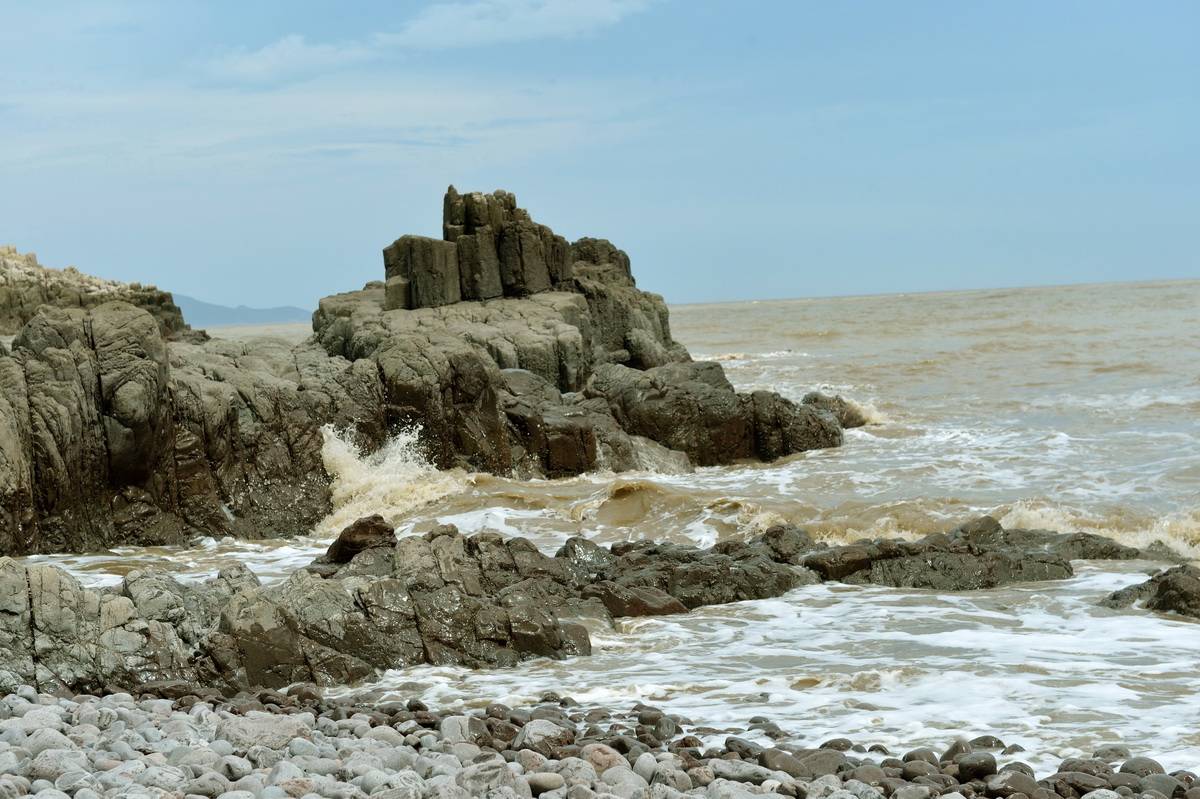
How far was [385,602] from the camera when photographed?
8352 millimetres

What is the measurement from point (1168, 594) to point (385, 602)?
578cm

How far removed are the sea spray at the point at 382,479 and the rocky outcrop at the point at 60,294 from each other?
642 inches

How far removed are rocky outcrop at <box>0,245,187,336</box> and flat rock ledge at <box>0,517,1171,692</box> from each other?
22658mm

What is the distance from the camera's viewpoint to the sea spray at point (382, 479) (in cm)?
1436

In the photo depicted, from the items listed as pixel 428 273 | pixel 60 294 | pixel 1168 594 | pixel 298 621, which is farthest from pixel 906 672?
pixel 60 294

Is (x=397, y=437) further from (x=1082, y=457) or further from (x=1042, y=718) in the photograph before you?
(x=1042, y=718)

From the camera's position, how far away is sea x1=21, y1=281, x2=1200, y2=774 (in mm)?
6750

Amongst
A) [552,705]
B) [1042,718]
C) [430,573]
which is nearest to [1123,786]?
[1042,718]

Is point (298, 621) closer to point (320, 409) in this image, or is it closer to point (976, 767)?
point (976, 767)

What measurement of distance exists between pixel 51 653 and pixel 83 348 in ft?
21.1

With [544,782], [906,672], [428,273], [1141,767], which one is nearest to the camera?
[544,782]

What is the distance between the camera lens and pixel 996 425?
20609 mm

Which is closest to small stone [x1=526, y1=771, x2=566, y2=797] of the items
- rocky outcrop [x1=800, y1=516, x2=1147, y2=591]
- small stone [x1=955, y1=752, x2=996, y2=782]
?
small stone [x1=955, y1=752, x2=996, y2=782]

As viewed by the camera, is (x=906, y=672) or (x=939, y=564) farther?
(x=939, y=564)
